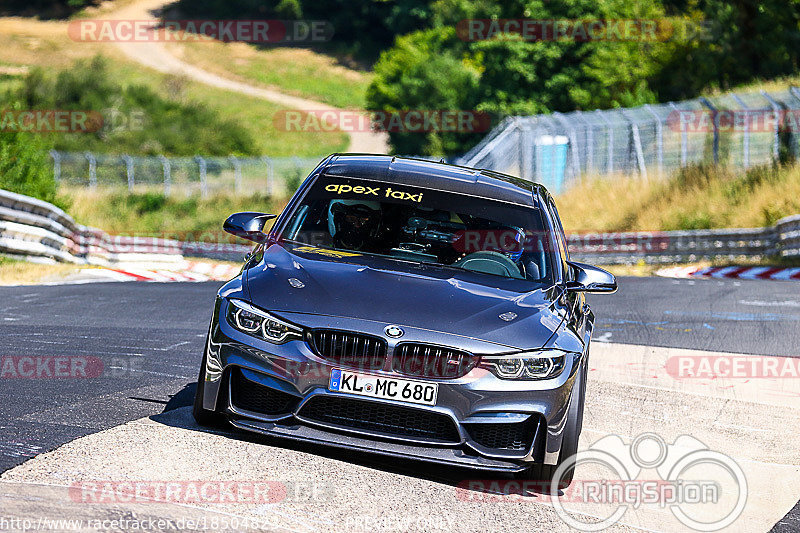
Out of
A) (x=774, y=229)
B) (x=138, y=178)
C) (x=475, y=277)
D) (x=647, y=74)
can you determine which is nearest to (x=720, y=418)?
(x=475, y=277)

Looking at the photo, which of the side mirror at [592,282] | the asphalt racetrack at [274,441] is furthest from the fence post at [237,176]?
the side mirror at [592,282]

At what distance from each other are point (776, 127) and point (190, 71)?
256 ft

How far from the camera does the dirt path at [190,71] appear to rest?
264ft

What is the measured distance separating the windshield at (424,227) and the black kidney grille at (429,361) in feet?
4.08

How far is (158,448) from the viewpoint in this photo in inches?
219

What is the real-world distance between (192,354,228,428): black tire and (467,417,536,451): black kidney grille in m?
1.29

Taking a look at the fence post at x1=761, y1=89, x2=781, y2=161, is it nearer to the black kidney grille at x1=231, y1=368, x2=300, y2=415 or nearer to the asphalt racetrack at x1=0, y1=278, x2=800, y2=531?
the asphalt racetrack at x1=0, y1=278, x2=800, y2=531

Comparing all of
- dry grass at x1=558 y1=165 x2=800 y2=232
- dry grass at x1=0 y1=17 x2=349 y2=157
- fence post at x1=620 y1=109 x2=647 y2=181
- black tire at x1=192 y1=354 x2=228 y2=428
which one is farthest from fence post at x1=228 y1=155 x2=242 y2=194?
black tire at x1=192 y1=354 x2=228 y2=428

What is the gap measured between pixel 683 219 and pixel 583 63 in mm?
21534

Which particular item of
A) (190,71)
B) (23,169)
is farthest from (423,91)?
(23,169)

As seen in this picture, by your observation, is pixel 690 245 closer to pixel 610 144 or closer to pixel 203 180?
pixel 610 144

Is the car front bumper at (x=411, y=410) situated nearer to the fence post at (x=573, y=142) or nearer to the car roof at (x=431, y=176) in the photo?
the car roof at (x=431, y=176)

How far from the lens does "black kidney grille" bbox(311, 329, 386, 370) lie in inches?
215

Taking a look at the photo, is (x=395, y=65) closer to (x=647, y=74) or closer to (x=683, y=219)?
(x=647, y=74)
